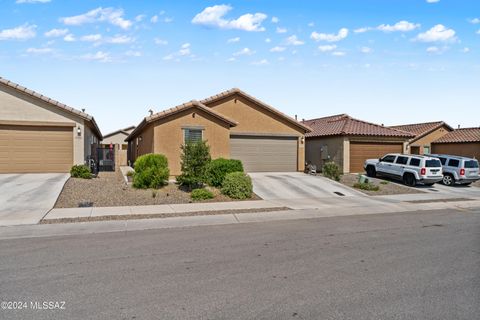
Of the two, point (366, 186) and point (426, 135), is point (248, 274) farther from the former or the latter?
point (426, 135)

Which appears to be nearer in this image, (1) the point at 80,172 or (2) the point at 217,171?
(2) the point at 217,171

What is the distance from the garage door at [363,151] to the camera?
92.1 ft

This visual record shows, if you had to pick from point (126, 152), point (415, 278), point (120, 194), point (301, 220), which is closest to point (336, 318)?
point (415, 278)

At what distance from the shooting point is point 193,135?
2200cm

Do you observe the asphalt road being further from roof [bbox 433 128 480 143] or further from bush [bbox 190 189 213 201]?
roof [bbox 433 128 480 143]

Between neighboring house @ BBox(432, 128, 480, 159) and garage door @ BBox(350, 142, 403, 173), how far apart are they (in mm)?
7513

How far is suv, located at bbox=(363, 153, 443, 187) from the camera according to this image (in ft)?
73.5

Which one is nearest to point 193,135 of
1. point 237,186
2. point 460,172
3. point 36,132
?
point 237,186

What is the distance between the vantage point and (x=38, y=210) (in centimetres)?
1284

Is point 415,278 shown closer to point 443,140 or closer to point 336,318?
point 336,318

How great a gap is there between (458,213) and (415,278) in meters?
9.50

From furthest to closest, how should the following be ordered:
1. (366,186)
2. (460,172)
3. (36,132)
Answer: (460,172), (36,132), (366,186)

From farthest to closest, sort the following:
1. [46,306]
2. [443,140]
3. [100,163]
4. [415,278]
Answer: [443,140], [100,163], [415,278], [46,306]

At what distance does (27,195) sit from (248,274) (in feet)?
38.4
